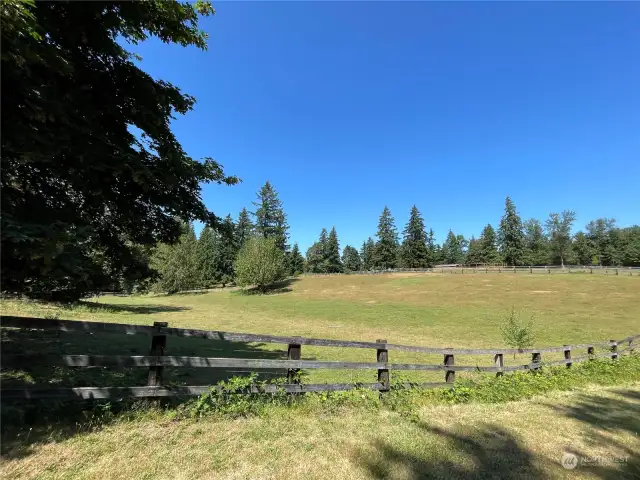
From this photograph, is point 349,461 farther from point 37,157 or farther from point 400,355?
point 400,355

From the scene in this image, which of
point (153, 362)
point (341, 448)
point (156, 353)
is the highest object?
point (156, 353)

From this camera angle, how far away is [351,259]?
12550 cm

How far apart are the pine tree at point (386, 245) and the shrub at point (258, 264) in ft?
159

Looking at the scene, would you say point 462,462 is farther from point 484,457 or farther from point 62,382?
point 62,382

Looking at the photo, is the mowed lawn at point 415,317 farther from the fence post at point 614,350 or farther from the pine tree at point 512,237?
the pine tree at point 512,237

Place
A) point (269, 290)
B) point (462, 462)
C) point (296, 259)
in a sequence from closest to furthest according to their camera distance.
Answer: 1. point (462, 462)
2. point (269, 290)
3. point (296, 259)

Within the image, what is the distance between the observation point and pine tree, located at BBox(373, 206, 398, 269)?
9862cm

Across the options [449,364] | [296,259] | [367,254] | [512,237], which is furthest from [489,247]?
[449,364]

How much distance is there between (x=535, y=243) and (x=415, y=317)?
94.6 meters

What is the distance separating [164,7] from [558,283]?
5177 centimetres

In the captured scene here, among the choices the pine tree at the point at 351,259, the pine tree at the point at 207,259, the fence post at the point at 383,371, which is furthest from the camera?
the pine tree at the point at 351,259

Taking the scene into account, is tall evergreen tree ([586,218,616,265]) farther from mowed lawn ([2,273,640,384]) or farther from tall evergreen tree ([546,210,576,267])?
mowed lawn ([2,273,640,384])

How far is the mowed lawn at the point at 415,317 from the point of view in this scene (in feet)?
47.1

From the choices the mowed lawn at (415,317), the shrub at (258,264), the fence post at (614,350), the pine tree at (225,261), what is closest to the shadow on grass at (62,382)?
the mowed lawn at (415,317)
